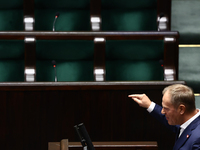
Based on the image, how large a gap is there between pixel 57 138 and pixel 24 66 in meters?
0.26

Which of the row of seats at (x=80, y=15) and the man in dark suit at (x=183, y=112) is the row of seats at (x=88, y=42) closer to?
the row of seats at (x=80, y=15)

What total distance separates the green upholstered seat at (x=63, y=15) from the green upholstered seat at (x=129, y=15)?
7 cm

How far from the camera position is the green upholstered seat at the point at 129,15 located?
3.38 ft

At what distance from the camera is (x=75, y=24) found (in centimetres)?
103

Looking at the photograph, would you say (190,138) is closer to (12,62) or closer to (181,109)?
(181,109)

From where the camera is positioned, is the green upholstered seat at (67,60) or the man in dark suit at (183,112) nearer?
the man in dark suit at (183,112)

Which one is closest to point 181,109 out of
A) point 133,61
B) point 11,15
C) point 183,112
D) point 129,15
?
point 183,112

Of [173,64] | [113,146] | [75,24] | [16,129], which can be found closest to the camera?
[113,146]

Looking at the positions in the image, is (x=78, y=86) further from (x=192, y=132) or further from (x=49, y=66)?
(x=192, y=132)

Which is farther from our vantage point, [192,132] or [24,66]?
[24,66]

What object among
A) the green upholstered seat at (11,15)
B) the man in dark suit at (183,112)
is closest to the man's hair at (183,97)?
the man in dark suit at (183,112)

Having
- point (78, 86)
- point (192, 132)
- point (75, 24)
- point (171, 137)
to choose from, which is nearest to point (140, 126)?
point (171, 137)

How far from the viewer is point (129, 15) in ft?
3.40

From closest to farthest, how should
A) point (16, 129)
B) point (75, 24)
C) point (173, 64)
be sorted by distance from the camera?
point (16, 129), point (173, 64), point (75, 24)
